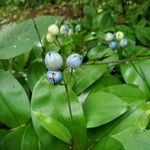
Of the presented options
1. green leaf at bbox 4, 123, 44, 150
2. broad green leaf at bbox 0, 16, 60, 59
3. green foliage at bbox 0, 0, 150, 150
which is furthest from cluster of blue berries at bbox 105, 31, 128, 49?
green leaf at bbox 4, 123, 44, 150

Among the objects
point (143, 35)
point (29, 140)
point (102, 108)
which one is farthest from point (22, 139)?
point (143, 35)

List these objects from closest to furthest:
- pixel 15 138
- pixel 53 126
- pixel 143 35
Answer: pixel 53 126 < pixel 15 138 < pixel 143 35

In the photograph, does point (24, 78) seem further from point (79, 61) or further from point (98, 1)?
point (98, 1)

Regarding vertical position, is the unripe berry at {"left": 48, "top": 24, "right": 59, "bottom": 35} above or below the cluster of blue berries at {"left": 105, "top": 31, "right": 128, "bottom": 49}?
above

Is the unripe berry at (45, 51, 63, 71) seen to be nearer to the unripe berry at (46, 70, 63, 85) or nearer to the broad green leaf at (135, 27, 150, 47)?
the unripe berry at (46, 70, 63, 85)

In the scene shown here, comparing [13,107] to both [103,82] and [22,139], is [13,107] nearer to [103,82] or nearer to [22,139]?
[22,139]

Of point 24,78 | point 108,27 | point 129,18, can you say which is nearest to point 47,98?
point 24,78

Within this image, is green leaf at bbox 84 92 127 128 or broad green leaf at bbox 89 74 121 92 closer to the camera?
green leaf at bbox 84 92 127 128
